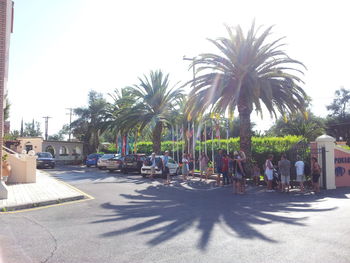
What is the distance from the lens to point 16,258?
4859mm

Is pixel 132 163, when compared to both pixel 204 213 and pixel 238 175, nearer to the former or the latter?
pixel 238 175

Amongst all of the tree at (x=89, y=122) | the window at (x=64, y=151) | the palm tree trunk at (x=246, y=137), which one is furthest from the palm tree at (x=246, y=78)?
the window at (x=64, y=151)

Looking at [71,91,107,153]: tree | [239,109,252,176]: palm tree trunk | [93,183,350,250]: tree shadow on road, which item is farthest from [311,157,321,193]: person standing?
[71,91,107,153]: tree

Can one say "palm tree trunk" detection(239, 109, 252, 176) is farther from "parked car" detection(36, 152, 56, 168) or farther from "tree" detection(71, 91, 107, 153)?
"tree" detection(71, 91, 107, 153)

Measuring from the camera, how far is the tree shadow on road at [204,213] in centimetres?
656

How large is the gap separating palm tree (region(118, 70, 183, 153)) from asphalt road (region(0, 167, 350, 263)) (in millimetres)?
17837

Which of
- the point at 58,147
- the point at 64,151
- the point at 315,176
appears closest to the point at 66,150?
the point at 64,151

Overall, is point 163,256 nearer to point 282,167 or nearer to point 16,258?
point 16,258

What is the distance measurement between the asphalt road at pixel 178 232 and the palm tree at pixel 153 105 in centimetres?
1784

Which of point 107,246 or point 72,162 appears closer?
point 107,246

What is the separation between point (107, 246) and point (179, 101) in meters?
23.9

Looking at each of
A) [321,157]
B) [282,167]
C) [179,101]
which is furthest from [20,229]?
[179,101]

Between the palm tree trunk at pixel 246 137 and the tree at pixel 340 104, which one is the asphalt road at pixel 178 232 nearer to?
the palm tree trunk at pixel 246 137

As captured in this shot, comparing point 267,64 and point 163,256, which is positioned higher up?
point 267,64
